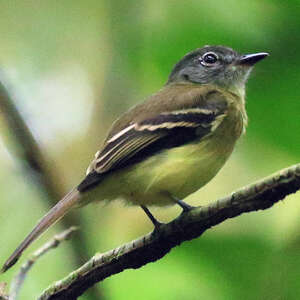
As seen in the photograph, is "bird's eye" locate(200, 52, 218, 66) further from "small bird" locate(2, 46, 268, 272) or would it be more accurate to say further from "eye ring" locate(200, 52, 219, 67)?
"small bird" locate(2, 46, 268, 272)

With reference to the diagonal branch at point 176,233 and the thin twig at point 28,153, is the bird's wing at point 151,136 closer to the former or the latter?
the thin twig at point 28,153

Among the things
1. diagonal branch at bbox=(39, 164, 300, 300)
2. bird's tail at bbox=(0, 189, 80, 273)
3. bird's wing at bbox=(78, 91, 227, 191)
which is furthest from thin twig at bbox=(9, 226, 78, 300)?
bird's wing at bbox=(78, 91, 227, 191)

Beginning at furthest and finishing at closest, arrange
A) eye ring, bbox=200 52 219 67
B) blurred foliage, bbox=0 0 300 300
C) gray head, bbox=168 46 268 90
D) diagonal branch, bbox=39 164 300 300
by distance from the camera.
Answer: eye ring, bbox=200 52 219 67, gray head, bbox=168 46 268 90, blurred foliage, bbox=0 0 300 300, diagonal branch, bbox=39 164 300 300

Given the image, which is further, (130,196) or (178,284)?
(130,196)

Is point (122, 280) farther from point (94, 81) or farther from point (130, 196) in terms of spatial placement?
point (94, 81)

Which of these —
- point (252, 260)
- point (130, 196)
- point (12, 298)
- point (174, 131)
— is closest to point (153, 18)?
point (174, 131)

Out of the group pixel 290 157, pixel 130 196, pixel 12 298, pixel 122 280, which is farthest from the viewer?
pixel 130 196
